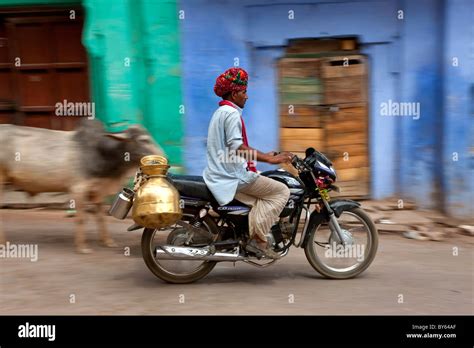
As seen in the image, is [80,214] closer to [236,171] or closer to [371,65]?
[236,171]

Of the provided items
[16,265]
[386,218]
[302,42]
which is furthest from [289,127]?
[16,265]

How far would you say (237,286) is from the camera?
5.42 meters

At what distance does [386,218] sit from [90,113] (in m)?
4.39

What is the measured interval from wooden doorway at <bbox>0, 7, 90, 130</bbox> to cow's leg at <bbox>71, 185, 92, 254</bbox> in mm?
2638

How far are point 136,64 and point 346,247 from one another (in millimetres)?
4377

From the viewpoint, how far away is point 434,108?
8.09m

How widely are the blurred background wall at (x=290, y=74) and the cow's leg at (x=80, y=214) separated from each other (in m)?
1.81

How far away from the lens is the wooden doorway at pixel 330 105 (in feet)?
27.5

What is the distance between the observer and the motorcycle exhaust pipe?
5188 mm
